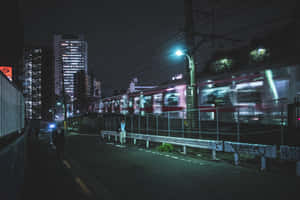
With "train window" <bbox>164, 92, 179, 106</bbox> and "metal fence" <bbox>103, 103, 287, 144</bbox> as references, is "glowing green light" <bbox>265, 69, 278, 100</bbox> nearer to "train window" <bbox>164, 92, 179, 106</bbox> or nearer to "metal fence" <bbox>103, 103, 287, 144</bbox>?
"metal fence" <bbox>103, 103, 287, 144</bbox>

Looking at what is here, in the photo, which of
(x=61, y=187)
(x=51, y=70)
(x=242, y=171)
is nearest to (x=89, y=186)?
(x=61, y=187)

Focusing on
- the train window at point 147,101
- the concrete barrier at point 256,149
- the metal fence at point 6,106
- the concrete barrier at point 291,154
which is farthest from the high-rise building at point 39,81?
the concrete barrier at point 291,154

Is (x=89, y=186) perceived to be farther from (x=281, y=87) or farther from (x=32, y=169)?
(x=281, y=87)

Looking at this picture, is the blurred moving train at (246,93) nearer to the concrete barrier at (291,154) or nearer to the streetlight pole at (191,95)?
the streetlight pole at (191,95)

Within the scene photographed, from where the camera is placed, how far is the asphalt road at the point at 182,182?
5.84m

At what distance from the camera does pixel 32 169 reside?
967 cm

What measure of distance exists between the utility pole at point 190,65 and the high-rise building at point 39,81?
12383 cm

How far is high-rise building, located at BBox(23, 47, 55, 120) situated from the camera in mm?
130875

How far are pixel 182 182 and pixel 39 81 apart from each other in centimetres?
14581

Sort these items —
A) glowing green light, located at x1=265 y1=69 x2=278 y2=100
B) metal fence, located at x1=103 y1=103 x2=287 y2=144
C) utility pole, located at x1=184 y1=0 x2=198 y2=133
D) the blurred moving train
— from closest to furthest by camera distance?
metal fence, located at x1=103 y1=103 x2=287 y2=144 → utility pole, located at x1=184 y1=0 x2=198 y2=133 → the blurred moving train → glowing green light, located at x1=265 y1=69 x2=278 y2=100

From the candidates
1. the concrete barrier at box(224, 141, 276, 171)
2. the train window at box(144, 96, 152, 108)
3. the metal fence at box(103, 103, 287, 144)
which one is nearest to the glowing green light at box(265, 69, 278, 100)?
the metal fence at box(103, 103, 287, 144)

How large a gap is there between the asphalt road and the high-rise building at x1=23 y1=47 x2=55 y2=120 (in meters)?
128

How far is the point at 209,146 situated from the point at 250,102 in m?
6.94

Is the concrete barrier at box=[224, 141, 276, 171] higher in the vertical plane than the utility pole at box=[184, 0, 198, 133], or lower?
Result: lower
